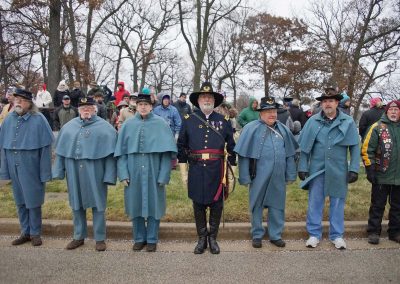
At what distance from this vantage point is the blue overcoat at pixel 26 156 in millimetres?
5047

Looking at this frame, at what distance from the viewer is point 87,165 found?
4906mm

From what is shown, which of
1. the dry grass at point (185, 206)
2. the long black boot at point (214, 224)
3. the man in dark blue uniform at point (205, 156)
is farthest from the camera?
the dry grass at point (185, 206)

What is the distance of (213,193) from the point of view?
486 cm

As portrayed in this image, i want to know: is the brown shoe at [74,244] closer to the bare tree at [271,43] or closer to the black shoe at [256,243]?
the black shoe at [256,243]

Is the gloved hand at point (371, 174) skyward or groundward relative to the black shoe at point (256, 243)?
skyward

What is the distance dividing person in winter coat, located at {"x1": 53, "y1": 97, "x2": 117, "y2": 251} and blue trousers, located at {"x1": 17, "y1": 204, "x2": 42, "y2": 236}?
0.55m

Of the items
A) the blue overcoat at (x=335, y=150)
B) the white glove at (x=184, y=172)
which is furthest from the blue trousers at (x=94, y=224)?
the blue overcoat at (x=335, y=150)

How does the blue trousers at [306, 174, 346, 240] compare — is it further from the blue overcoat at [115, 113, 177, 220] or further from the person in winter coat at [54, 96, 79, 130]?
the person in winter coat at [54, 96, 79, 130]

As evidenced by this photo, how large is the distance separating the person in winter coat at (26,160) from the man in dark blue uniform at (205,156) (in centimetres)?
190

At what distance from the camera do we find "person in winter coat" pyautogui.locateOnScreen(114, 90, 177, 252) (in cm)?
488

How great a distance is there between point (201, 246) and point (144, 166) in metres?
1.28

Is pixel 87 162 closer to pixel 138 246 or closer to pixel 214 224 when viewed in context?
pixel 138 246

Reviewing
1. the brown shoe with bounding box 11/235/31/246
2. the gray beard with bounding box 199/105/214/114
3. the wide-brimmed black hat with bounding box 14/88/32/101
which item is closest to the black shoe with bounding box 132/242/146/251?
the brown shoe with bounding box 11/235/31/246

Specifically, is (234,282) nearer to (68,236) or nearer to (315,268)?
(315,268)
